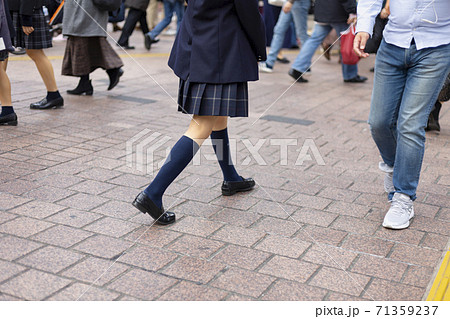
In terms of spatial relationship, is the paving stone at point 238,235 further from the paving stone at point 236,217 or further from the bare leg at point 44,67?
the bare leg at point 44,67

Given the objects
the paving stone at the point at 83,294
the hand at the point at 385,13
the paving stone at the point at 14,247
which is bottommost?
the paving stone at the point at 14,247

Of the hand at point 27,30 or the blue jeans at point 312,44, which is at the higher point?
the hand at point 27,30

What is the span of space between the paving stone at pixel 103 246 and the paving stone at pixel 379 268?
1.21m

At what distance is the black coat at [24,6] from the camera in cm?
551

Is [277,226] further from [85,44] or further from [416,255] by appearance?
[85,44]

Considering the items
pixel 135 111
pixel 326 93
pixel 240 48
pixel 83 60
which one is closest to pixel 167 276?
pixel 240 48

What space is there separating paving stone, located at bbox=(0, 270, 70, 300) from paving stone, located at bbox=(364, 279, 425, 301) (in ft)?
4.62

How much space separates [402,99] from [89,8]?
4152 millimetres

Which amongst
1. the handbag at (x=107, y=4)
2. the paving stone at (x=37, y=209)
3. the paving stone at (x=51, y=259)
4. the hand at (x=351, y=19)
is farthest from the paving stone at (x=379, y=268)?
the hand at (x=351, y=19)

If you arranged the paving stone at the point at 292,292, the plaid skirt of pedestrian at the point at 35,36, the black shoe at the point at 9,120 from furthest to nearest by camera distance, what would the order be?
the plaid skirt of pedestrian at the point at 35,36 < the black shoe at the point at 9,120 < the paving stone at the point at 292,292

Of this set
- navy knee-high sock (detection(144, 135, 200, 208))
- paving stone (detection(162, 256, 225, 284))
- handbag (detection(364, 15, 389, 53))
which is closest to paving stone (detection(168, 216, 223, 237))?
navy knee-high sock (detection(144, 135, 200, 208))

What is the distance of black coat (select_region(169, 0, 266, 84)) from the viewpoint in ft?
10.4

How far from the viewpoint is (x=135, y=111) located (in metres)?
6.20
